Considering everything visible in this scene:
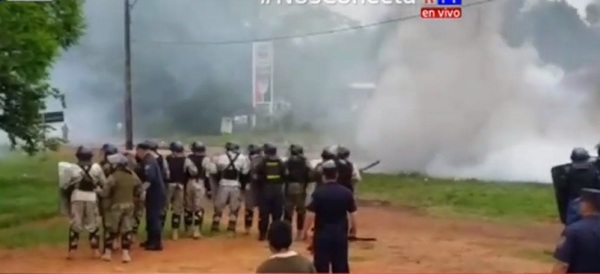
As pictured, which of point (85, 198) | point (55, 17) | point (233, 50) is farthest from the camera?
point (233, 50)

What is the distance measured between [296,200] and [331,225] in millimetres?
7019

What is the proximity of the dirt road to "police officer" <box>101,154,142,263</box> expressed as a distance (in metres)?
0.44

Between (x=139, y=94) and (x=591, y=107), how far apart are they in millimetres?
20606

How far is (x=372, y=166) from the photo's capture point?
3703 cm

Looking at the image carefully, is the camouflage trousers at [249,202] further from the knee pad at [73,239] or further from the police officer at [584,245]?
the police officer at [584,245]

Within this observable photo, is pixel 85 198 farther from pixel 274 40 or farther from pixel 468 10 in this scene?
pixel 274 40

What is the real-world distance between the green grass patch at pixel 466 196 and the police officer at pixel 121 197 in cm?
1089

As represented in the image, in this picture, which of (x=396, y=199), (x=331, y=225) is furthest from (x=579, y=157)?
(x=396, y=199)

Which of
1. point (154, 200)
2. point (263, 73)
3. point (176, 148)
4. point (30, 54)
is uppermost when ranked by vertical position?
point (263, 73)

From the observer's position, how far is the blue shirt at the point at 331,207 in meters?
11.3

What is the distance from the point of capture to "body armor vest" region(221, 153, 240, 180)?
1855cm

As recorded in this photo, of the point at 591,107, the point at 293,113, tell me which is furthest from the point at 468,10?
the point at 293,113

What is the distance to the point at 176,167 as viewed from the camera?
703 inches

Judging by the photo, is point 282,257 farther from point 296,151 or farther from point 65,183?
point 296,151
